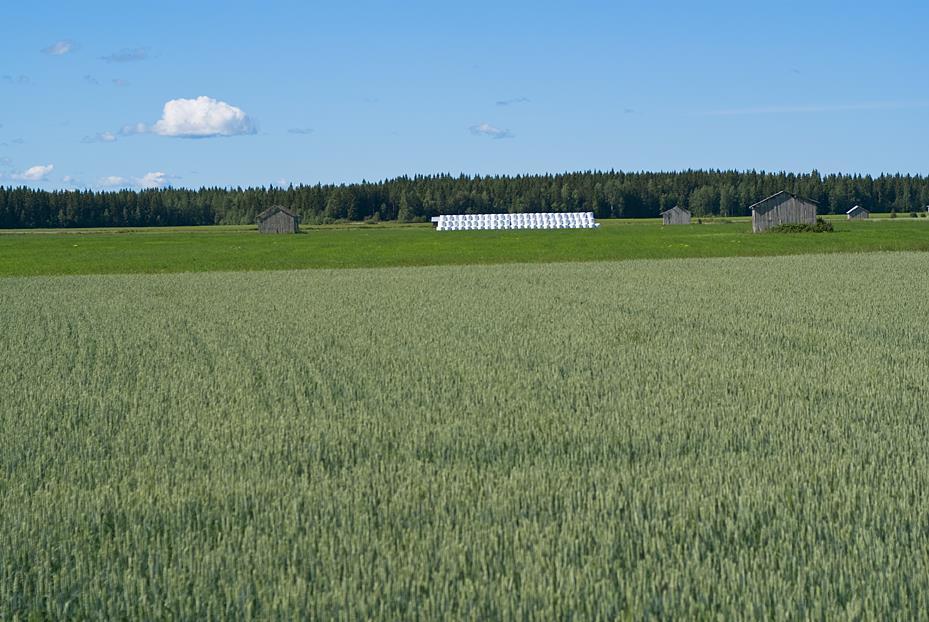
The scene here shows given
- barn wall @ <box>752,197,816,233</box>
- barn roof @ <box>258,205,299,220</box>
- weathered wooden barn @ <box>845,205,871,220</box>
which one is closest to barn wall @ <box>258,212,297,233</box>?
barn roof @ <box>258,205,299,220</box>

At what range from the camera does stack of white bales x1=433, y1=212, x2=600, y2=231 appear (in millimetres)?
154125

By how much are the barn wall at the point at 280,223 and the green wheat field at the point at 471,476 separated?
361 ft

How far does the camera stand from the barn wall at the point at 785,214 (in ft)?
326

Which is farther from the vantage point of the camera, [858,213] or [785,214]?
[858,213]

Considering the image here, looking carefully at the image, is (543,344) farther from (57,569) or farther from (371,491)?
(57,569)

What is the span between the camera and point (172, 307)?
28.5 meters

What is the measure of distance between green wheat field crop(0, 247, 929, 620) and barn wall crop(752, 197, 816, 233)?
8317 centimetres

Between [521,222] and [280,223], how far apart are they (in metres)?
44.2

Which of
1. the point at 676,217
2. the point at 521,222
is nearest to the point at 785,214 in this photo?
the point at 521,222

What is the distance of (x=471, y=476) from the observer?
846cm

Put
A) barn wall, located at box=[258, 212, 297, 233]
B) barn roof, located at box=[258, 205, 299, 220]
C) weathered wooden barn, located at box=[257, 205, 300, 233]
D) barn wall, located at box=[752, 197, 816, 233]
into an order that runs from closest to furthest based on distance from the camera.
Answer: barn wall, located at box=[752, 197, 816, 233], barn roof, located at box=[258, 205, 299, 220], weathered wooden barn, located at box=[257, 205, 300, 233], barn wall, located at box=[258, 212, 297, 233]

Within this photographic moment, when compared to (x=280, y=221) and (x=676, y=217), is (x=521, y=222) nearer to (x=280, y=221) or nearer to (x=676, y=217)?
(x=676, y=217)

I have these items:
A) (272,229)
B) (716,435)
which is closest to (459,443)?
(716,435)

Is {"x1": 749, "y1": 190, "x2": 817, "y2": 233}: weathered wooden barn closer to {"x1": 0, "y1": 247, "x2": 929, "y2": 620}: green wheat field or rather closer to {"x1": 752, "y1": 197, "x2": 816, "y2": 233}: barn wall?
{"x1": 752, "y1": 197, "x2": 816, "y2": 233}: barn wall
